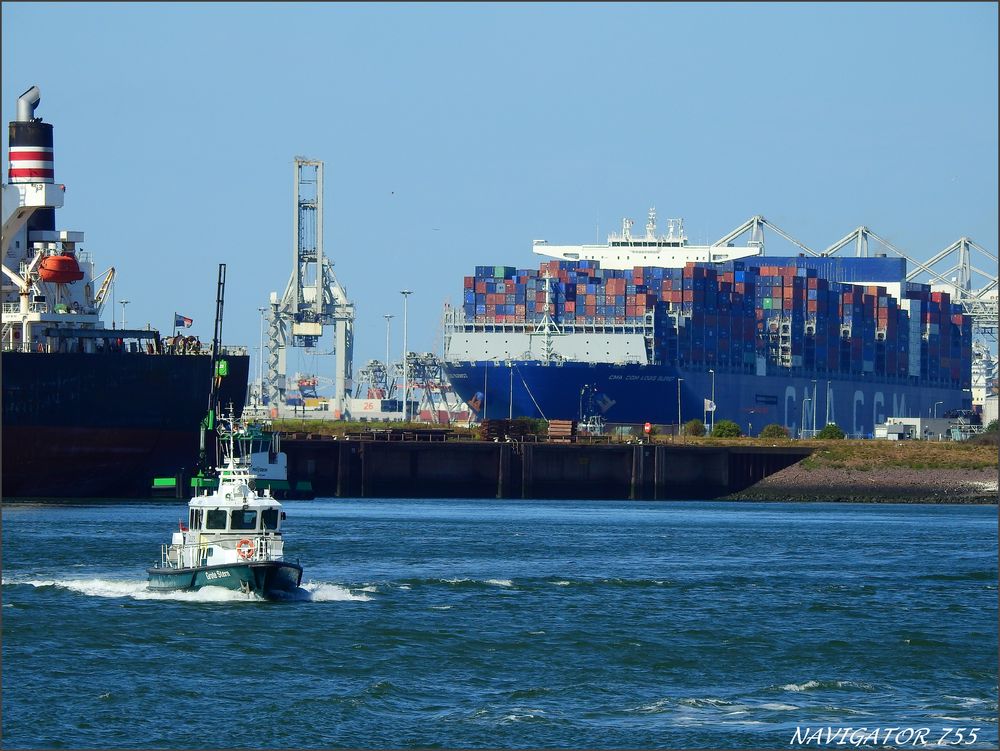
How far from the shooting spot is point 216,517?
45125 mm

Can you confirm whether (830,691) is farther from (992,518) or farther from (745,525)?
(992,518)

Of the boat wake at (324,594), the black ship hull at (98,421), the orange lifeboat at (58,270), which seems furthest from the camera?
the orange lifeboat at (58,270)

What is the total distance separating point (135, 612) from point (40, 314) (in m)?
45.0

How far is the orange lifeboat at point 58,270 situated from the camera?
290 ft

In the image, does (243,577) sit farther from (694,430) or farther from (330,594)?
(694,430)

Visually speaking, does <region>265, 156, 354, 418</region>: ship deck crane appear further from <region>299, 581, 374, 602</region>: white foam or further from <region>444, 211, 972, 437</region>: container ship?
<region>299, 581, 374, 602</region>: white foam

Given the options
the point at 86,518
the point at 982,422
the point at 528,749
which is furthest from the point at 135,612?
the point at 982,422

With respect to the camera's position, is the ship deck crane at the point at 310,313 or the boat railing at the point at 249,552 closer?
the boat railing at the point at 249,552

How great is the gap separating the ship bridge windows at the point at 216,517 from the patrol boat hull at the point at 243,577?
1.03 m

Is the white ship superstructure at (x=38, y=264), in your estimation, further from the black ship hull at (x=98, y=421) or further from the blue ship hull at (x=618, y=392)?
the blue ship hull at (x=618, y=392)

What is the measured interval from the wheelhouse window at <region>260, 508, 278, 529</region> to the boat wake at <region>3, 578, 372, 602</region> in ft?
6.16

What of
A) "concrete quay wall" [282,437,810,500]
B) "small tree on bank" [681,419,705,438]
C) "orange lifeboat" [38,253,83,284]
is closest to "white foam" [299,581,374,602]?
"orange lifeboat" [38,253,83,284]

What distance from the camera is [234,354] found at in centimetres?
9306

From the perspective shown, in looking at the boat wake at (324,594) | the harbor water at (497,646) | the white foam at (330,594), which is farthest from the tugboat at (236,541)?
the white foam at (330,594)
